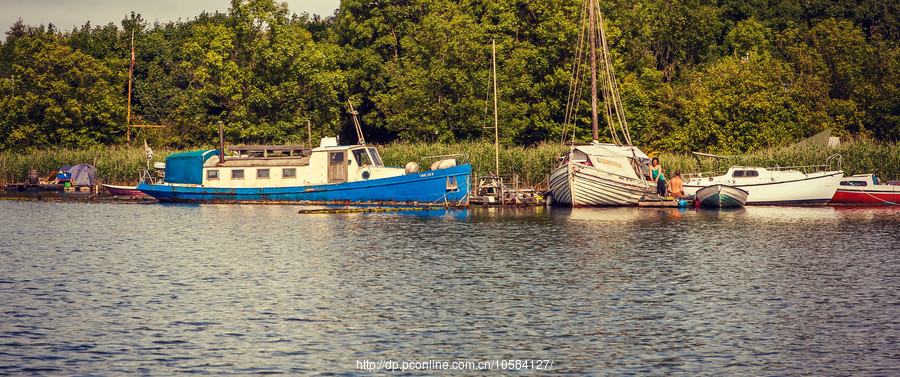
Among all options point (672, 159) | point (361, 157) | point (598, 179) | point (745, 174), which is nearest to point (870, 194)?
point (745, 174)

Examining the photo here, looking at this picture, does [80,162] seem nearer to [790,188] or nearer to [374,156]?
[374,156]

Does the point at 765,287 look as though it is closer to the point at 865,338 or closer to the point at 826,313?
the point at 826,313

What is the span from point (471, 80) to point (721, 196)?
22.7 meters

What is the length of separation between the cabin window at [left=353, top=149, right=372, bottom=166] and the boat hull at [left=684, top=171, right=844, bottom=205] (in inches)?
684

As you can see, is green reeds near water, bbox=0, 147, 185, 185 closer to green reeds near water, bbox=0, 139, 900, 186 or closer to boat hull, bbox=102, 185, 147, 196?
green reeds near water, bbox=0, 139, 900, 186

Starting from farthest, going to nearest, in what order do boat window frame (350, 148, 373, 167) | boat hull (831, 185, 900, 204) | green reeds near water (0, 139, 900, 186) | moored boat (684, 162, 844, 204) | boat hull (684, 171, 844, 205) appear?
green reeds near water (0, 139, 900, 186), boat window frame (350, 148, 373, 167), boat hull (831, 185, 900, 204), moored boat (684, 162, 844, 204), boat hull (684, 171, 844, 205)

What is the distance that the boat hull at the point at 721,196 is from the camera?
153 feet

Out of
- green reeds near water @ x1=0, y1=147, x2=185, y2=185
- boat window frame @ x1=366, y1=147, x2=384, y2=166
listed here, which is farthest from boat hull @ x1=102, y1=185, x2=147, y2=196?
boat window frame @ x1=366, y1=147, x2=384, y2=166

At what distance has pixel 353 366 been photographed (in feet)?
49.8

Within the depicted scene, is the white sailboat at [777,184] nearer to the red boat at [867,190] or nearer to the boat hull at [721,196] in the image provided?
the boat hull at [721,196]

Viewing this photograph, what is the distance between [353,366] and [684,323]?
7177 mm

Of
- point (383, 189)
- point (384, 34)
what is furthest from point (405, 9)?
point (383, 189)

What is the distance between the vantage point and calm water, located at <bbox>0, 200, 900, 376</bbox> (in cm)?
1576

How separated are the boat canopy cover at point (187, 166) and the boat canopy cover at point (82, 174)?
14.6m
